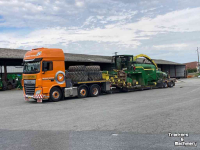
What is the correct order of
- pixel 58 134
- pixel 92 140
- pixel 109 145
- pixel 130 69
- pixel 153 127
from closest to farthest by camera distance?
pixel 109 145 → pixel 92 140 → pixel 58 134 → pixel 153 127 → pixel 130 69

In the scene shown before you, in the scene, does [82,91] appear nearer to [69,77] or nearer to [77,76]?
[77,76]

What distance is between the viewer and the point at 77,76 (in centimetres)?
1680

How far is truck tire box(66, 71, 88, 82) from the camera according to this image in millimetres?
16641

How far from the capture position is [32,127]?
788 cm

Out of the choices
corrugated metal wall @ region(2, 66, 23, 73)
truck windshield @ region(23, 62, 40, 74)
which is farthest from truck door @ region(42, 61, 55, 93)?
corrugated metal wall @ region(2, 66, 23, 73)

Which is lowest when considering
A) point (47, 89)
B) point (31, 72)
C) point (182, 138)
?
point (182, 138)

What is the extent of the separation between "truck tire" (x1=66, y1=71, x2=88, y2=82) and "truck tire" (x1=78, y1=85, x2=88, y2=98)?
0.52 m

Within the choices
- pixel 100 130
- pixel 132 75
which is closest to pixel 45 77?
pixel 100 130

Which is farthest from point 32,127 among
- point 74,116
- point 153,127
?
point 153,127

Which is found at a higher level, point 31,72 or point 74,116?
point 31,72

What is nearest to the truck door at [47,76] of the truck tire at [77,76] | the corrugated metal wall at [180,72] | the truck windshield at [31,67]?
the truck windshield at [31,67]

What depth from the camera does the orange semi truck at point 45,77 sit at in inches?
569

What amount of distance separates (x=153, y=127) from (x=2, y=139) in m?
4.52

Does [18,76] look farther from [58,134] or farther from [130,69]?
[58,134]
